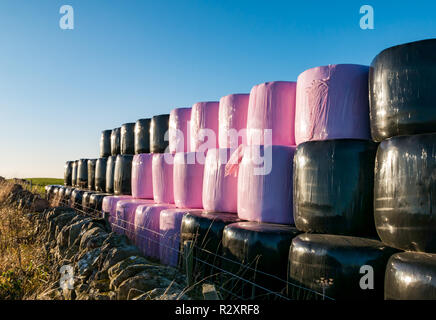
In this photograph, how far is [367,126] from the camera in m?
2.42

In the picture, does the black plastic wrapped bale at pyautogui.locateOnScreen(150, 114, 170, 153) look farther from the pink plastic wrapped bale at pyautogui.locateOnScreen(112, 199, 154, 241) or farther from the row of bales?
the row of bales

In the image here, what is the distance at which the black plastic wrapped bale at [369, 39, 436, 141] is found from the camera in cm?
187

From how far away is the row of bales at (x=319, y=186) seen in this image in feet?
5.85

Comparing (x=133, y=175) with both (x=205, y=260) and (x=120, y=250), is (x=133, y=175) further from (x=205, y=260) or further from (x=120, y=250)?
(x=205, y=260)

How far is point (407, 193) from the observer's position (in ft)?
5.78

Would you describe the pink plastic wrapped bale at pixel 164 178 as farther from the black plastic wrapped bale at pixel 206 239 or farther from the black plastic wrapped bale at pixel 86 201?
the black plastic wrapped bale at pixel 86 201

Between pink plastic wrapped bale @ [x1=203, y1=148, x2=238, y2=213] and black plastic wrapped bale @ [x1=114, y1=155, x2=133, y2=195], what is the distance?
7.16 feet

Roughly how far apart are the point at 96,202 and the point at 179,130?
7.29ft

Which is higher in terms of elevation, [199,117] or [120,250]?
[199,117]

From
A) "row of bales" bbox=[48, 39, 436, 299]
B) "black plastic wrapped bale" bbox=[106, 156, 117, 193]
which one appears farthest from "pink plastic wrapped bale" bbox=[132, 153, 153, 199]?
"black plastic wrapped bale" bbox=[106, 156, 117, 193]
